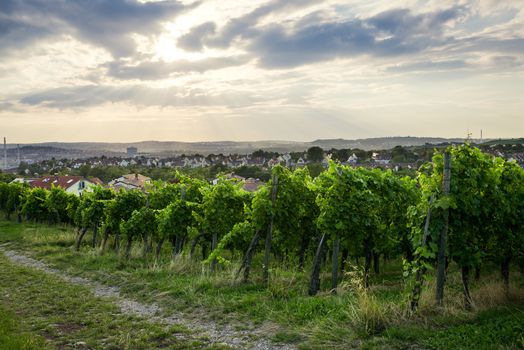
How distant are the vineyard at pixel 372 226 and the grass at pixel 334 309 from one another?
0.08m

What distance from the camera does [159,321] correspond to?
29.4 ft

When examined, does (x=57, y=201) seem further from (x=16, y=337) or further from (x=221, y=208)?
(x=16, y=337)

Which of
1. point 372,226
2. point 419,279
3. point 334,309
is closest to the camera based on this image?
point 419,279

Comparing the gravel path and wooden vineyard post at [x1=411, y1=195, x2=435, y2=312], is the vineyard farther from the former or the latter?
the gravel path

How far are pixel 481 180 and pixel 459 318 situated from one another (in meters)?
2.94

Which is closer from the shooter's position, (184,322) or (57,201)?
(184,322)

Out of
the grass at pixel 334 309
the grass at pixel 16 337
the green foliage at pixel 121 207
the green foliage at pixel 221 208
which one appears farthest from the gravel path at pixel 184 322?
the green foliage at pixel 121 207

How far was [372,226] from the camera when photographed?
12.0 metres

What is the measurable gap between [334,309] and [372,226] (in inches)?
165

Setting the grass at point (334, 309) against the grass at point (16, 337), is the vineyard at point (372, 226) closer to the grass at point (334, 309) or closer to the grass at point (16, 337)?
the grass at point (334, 309)

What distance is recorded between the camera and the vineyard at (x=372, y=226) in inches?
321

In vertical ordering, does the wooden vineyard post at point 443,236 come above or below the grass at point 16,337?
above

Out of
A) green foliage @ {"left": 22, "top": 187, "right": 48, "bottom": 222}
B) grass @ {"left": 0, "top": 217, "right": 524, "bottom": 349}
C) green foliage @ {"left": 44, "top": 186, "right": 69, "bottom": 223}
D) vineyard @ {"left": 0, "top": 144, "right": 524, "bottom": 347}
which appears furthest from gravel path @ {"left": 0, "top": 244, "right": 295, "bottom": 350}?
green foliage @ {"left": 22, "top": 187, "right": 48, "bottom": 222}

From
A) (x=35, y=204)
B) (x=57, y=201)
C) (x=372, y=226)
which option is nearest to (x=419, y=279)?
(x=372, y=226)
